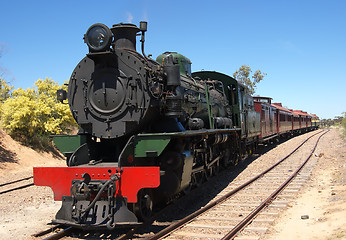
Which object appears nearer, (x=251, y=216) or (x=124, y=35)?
(x=251, y=216)

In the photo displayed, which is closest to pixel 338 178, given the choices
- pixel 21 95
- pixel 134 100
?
pixel 134 100

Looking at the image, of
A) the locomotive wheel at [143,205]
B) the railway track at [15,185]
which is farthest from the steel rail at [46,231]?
the railway track at [15,185]

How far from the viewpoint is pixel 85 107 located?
20.0 feet

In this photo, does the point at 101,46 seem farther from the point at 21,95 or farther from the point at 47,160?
the point at 21,95

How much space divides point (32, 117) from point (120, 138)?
11.9 metres

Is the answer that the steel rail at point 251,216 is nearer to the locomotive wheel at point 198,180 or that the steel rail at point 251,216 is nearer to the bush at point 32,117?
the locomotive wheel at point 198,180

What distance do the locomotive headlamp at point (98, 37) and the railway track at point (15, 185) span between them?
5.69 metres

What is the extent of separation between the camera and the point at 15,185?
416 inches

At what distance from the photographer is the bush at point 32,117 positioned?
53.4 ft

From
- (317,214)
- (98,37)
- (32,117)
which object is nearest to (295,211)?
(317,214)

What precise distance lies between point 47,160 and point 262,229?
13261 millimetres

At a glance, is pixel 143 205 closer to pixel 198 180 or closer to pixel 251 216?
pixel 251 216

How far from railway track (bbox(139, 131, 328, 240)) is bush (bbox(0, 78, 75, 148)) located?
1134 cm

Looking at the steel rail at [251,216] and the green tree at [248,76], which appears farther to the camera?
the green tree at [248,76]
